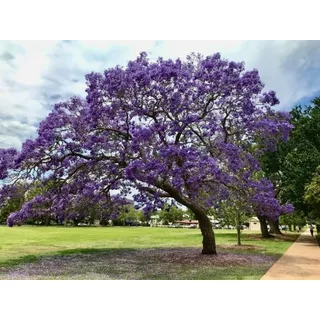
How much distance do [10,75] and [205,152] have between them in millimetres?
5797

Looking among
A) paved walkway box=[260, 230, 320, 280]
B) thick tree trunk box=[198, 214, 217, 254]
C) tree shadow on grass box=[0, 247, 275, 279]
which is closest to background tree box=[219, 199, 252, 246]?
thick tree trunk box=[198, 214, 217, 254]

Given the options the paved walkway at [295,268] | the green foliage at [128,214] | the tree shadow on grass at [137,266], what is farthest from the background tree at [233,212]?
the green foliage at [128,214]

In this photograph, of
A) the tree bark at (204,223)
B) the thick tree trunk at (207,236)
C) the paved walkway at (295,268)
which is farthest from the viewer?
the thick tree trunk at (207,236)

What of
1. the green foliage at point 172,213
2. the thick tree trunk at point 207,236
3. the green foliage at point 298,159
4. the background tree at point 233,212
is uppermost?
the green foliage at point 298,159

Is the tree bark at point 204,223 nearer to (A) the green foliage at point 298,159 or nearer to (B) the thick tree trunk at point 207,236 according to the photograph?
(B) the thick tree trunk at point 207,236

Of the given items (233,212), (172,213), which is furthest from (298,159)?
(172,213)

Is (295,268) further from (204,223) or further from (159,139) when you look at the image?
(159,139)

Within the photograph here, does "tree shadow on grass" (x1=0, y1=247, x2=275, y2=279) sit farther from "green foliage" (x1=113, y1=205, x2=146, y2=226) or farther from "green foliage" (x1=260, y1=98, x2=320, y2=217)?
"green foliage" (x1=260, y1=98, x2=320, y2=217)

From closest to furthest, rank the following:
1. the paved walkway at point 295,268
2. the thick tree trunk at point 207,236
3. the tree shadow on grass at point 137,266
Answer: the paved walkway at point 295,268
the tree shadow on grass at point 137,266
the thick tree trunk at point 207,236

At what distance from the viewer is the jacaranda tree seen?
10.6m

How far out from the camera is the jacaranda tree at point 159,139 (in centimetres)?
1056
